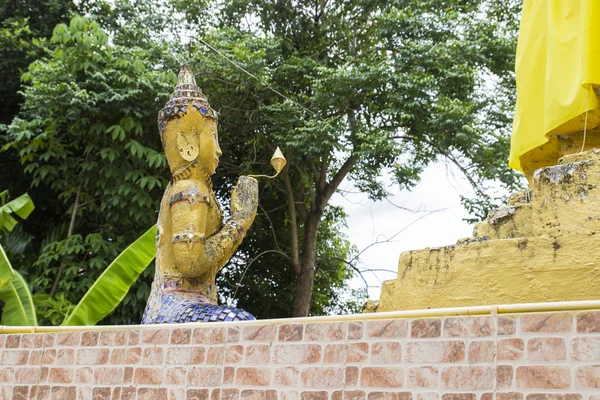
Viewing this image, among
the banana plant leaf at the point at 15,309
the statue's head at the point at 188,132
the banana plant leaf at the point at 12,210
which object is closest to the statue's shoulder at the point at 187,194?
the statue's head at the point at 188,132

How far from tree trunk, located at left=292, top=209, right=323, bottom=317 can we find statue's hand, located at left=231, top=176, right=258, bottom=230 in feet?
18.9

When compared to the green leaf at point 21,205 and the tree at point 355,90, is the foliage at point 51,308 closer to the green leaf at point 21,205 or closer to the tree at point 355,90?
the green leaf at point 21,205

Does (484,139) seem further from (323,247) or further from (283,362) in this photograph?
(283,362)

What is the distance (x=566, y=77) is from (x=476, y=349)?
67.8 inches

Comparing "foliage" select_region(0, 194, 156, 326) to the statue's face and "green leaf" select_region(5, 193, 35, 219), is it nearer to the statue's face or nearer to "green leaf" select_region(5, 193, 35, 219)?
"green leaf" select_region(5, 193, 35, 219)

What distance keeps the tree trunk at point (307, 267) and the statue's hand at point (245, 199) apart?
5.75 m

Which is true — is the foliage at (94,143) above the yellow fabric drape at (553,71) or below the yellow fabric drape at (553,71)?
above

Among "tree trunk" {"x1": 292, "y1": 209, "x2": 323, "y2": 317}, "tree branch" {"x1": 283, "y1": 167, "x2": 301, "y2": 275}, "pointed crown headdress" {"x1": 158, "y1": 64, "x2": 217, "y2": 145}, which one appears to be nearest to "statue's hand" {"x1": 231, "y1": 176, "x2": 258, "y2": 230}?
"pointed crown headdress" {"x1": 158, "y1": 64, "x2": 217, "y2": 145}

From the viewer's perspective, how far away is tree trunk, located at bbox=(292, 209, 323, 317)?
37.8 ft

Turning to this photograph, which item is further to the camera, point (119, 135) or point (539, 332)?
point (119, 135)

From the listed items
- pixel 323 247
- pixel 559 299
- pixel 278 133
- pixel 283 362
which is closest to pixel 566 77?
pixel 559 299

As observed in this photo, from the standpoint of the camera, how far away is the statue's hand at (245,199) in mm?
5777

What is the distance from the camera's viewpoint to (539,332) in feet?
10.5

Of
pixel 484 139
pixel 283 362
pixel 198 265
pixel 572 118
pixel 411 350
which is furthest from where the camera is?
pixel 484 139
